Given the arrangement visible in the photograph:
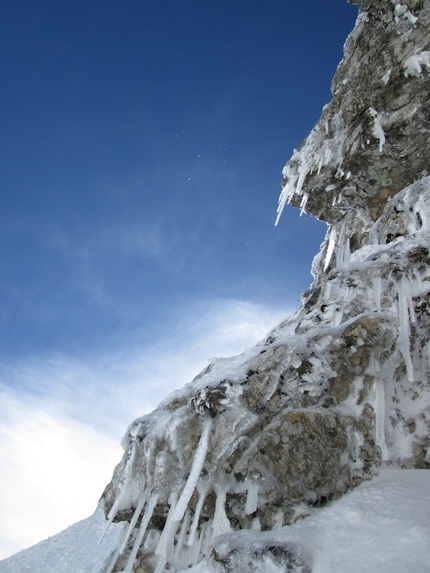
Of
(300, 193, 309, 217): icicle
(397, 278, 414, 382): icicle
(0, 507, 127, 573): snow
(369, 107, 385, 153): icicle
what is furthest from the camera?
(300, 193, 309, 217): icicle

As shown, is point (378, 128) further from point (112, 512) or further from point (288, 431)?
point (112, 512)

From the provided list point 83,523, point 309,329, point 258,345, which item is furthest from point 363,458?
point 83,523

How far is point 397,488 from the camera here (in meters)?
5.77

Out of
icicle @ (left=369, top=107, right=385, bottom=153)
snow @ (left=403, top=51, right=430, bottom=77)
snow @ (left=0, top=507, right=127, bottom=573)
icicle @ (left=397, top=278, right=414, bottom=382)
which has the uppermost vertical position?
snow @ (left=403, top=51, right=430, bottom=77)

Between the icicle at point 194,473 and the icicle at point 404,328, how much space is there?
13.3 feet

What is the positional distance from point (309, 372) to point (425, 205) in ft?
23.2

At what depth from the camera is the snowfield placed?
13.9 ft

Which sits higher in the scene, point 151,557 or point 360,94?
point 360,94

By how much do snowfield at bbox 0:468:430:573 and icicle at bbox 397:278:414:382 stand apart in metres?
1.93

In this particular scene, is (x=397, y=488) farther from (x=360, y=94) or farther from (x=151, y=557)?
(x=360, y=94)

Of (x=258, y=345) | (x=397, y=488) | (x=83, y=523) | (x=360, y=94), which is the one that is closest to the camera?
(x=397, y=488)

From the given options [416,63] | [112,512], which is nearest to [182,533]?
[112,512]

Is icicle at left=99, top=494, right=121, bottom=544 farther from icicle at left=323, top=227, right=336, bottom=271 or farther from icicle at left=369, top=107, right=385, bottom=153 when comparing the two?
icicle at left=369, top=107, right=385, bottom=153

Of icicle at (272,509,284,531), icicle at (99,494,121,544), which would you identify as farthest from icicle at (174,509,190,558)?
icicle at (272,509,284,531)
